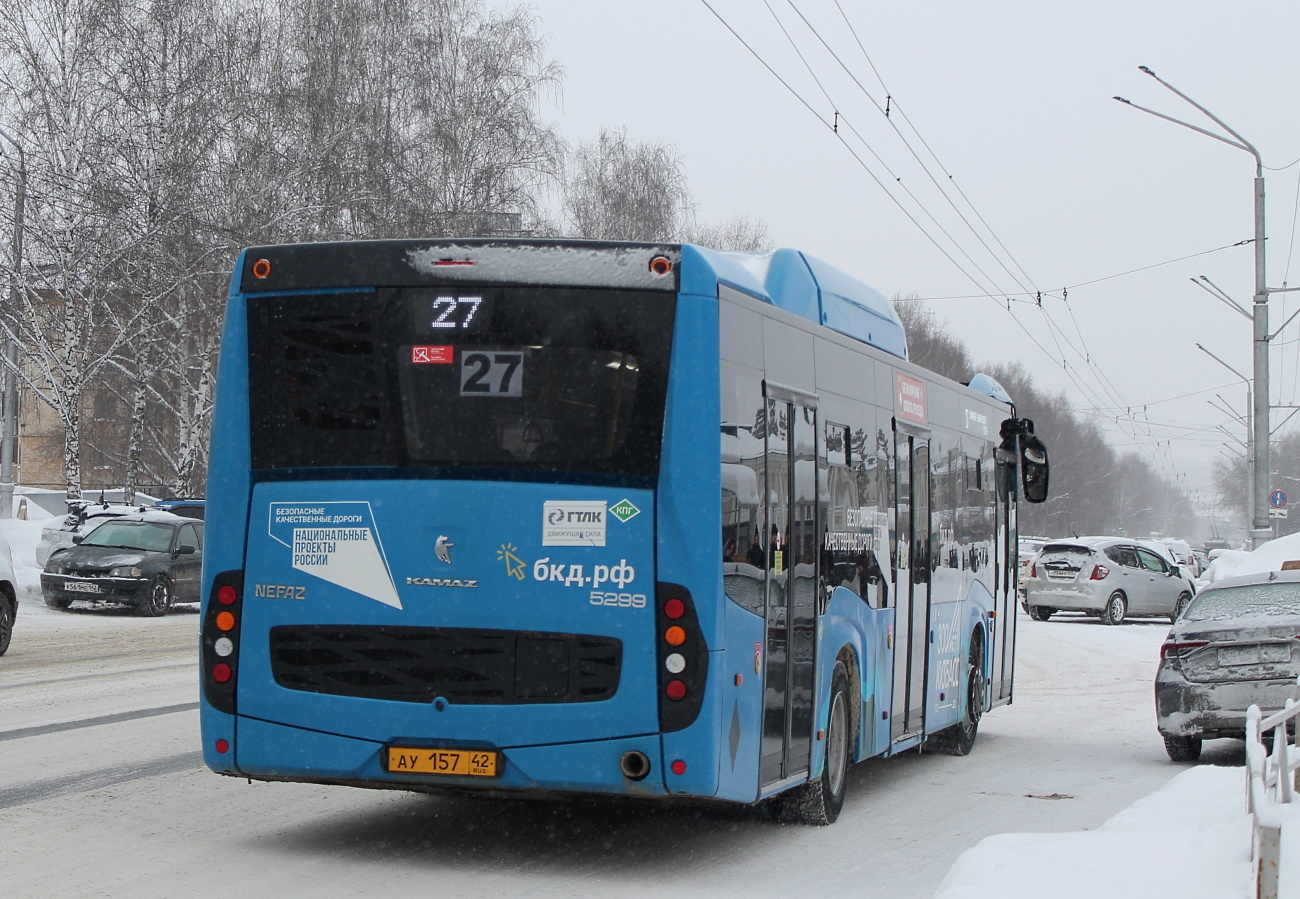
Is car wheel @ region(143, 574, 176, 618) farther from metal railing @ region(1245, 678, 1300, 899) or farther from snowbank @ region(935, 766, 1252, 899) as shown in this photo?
metal railing @ region(1245, 678, 1300, 899)

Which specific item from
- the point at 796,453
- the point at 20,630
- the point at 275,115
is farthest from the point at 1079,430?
the point at 796,453

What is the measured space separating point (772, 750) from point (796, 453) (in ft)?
5.05

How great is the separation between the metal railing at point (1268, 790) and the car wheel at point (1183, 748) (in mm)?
3960

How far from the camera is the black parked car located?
25.5 meters

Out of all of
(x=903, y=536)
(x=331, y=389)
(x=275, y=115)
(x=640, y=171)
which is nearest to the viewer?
(x=331, y=389)

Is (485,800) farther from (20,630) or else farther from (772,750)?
(20,630)

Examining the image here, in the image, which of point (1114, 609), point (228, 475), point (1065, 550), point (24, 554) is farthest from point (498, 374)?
point (1114, 609)

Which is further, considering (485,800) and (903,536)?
(903,536)

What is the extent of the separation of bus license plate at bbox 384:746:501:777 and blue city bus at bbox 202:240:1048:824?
0.04 ft

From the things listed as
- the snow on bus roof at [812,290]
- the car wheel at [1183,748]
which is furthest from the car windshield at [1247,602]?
the snow on bus roof at [812,290]

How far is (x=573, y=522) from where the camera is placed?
7.14 meters

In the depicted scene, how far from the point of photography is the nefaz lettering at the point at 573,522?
280 inches

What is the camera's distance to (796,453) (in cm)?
830

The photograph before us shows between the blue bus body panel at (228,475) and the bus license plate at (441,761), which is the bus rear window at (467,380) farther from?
the bus license plate at (441,761)
